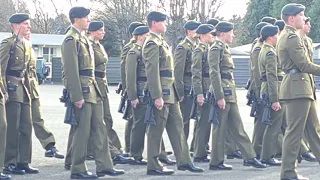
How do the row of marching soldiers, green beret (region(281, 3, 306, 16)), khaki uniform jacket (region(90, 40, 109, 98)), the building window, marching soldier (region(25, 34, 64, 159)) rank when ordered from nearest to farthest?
the row of marching soldiers → green beret (region(281, 3, 306, 16)) → marching soldier (region(25, 34, 64, 159)) → khaki uniform jacket (region(90, 40, 109, 98)) → the building window

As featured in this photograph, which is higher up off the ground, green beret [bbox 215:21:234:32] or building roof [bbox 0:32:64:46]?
green beret [bbox 215:21:234:32]

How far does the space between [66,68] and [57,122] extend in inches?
316

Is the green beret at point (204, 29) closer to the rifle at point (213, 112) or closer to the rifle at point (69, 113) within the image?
the rifle at point (213, 112)

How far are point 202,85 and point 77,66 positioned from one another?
257cm

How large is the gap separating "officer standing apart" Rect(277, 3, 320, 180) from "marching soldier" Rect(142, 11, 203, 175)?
1.42 metres

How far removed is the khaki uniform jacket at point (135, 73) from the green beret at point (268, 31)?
1.75 meters

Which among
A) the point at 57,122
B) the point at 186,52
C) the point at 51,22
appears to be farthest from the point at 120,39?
the point at 186,52

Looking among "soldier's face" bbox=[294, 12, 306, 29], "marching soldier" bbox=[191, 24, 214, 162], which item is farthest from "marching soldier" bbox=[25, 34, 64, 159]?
"soldier's face" bbox=[294, 12, 306, 29]

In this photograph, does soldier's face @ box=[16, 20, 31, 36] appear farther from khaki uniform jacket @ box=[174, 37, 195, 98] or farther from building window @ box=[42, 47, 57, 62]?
building window @ box=[42, 47, 57, 62]

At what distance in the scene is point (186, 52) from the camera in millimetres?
11242

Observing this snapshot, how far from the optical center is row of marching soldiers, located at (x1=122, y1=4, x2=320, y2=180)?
8734 millimetres

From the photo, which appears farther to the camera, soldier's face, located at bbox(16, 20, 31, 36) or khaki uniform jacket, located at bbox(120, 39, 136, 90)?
khaki uniform jacket, located at bbox(120, 39, 136, 90)

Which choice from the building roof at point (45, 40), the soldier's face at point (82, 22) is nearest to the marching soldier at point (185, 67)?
the soldier's face at point (82, 22)

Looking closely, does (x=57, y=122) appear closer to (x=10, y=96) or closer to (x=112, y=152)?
(x=112, y=152)
